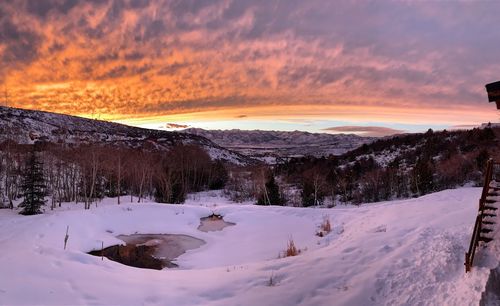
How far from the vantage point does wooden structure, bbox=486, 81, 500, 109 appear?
22.9 feet

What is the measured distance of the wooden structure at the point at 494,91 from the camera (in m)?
6.99

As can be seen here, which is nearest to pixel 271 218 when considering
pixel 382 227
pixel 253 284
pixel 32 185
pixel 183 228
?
pixel 183 228

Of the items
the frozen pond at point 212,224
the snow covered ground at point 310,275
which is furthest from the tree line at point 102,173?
the snow covered ground at point 310,275

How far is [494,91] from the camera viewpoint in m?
7.04

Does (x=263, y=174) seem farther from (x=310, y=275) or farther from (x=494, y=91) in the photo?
(x=494, y=91)

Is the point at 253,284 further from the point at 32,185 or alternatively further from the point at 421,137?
the point at 421,137

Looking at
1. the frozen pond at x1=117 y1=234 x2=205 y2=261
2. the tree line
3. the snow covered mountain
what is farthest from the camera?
the snow covered mountain

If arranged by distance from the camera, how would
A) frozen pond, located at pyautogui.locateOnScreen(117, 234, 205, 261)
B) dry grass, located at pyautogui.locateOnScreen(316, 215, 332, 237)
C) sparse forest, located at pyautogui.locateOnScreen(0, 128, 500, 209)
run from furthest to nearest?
sparse forest, located at pyautogui.locateOnScreen(0, 128, 500, 209) → frozen pond, located at pyautogui.locateOnScreen(117, 234, 205, 261) → dry grass, located at pyautogui.locateOnScreen(316, 215, 332, 237)

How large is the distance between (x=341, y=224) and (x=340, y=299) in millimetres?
9496

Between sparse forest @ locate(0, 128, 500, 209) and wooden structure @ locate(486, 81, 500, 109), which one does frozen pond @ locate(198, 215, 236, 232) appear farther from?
sparse forest @ locate(0, 128, 500, 209)

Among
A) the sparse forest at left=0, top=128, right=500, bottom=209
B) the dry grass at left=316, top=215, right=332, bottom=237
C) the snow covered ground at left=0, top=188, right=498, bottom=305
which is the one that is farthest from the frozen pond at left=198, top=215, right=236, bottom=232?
the sparse forest at left=0, top=128, right=500, bottom=209

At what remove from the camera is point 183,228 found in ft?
70.2

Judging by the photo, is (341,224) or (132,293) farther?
(341,224)

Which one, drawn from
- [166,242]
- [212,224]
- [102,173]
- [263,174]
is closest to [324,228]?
[166,242]
